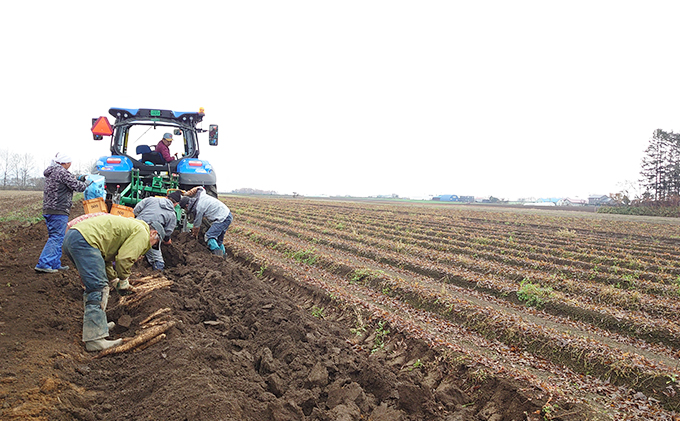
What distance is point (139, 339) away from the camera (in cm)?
369

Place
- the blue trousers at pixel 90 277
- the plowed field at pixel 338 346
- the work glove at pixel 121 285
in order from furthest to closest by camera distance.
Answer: the work glove at pixel 121 285, the blue trousers at pixel 90 277, the plowed field at pixel 338 346

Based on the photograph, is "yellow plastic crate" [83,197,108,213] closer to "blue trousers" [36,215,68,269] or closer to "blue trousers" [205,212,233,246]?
"blue trousers" [36,215,68,269]

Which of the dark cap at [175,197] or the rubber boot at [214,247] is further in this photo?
the rubber boot at [214,247]

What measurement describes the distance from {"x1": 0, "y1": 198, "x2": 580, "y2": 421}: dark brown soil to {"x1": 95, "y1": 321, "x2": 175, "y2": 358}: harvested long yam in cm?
6

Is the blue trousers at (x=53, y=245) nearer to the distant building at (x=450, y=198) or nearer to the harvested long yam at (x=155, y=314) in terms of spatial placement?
the harvested long yam at (x=155, y=314)

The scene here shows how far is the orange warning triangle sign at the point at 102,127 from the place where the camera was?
7.27 m

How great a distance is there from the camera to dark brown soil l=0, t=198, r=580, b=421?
9.09ft

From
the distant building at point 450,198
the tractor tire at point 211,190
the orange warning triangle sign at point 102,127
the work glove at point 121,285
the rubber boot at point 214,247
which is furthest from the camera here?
the distant building at point 450,198

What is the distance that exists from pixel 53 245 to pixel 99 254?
2377mm

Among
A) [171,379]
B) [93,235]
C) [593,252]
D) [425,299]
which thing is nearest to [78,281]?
[93,235]

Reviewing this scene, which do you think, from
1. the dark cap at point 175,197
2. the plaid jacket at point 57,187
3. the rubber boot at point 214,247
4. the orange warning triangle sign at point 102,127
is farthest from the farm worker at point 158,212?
the orange warning triangle sign at point 102,127

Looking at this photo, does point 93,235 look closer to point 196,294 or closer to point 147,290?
point 147,290

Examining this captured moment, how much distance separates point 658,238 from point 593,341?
14.2 meters

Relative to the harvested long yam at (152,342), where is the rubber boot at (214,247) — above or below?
above
